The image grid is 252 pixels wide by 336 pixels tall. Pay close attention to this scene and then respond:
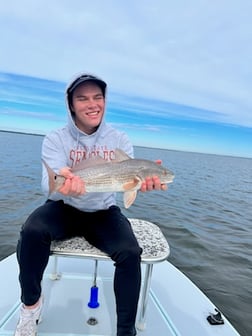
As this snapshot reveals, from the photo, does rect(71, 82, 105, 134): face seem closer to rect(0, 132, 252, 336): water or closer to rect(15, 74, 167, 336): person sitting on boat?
rect(15, 74, 167, 336): person sitting on boat

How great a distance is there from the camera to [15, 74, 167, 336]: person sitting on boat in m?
2.54

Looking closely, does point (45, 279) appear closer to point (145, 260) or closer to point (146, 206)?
point (145, 260)

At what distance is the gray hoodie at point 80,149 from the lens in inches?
118

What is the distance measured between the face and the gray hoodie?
122mm

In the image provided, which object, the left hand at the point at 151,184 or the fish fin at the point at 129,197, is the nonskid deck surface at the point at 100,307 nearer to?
the fish fin at the point at 129,197

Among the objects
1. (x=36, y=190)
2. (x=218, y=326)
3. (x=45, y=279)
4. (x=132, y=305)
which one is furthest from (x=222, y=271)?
(x=36, y=190)

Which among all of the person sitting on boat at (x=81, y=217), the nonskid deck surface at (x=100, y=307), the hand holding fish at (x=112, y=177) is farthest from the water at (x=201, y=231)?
the hand holding fish at (x=112, y=177)

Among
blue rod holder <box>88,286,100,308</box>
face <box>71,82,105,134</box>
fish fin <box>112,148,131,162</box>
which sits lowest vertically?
blue rod holder <box>88,286,100,308</box>

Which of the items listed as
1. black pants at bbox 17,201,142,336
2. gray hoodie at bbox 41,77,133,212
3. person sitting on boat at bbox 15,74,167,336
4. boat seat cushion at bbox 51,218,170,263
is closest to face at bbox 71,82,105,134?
person sitting on boat at bbox 15,74,167,336

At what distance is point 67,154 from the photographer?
3.23 m

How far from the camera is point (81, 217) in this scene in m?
3.00

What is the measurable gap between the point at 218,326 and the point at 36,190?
10754 mm

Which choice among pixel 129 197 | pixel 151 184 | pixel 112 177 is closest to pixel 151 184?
pixel 151 184

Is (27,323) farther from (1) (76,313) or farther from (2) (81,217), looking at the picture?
(2) (81,217)
